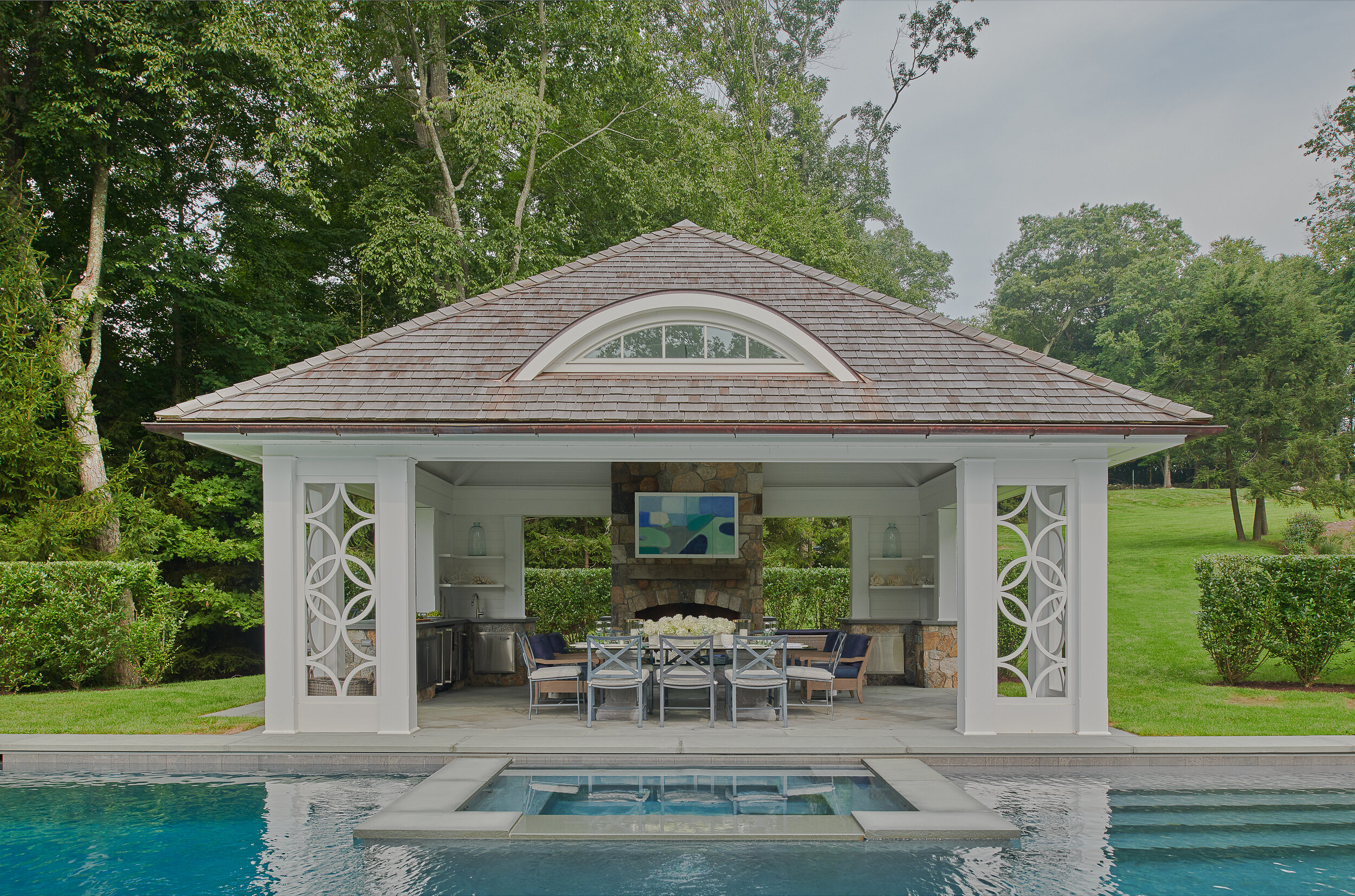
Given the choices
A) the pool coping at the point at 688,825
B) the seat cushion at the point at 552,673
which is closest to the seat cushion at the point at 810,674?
the seat cushion at the point at 552,673

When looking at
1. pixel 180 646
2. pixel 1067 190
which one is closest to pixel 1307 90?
pixel 1067 190

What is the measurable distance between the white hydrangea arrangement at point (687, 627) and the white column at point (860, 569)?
4304 millimetres

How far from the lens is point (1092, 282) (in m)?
50.9

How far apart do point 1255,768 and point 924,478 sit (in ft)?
23.5

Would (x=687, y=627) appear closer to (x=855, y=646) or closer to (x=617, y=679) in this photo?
(x=617, y=679)

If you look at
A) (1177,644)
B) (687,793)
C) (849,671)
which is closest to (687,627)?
(849,671)

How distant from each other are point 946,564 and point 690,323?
6.08 m

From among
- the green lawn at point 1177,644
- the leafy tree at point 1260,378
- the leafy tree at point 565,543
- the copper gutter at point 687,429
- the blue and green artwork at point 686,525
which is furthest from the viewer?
the leafy tree at point 1260,378

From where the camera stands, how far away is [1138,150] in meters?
43.6

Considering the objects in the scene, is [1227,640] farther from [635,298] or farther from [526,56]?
[526,56]

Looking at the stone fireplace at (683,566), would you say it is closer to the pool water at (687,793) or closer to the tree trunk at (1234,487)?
the pool water at (687,793)

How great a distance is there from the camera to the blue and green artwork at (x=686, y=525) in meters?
13.9

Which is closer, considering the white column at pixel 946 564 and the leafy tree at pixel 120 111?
the white column at pixel 946 564

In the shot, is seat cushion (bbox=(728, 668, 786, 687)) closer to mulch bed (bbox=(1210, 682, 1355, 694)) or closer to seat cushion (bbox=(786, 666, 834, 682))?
seat cushion (bbox=(786, 666, 834, 682))
